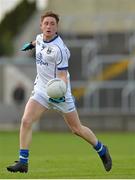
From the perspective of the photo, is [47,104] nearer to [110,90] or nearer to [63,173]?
[63,173]

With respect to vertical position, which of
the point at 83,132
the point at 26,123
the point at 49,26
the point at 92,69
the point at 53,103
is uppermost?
the point at 49,26

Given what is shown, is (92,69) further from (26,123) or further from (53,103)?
(26,123)

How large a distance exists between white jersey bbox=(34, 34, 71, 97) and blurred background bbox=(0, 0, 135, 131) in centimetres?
2264

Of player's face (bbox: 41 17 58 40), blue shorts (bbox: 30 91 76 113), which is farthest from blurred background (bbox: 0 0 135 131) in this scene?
player's face (bbox: 41 17 58 40)

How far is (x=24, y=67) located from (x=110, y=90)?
5.54 meters

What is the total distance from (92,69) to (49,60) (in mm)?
27887

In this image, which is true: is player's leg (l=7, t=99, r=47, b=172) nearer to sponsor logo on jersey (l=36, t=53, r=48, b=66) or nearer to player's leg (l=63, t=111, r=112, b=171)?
player's leg (l=63, t=111, r=112, b=171)

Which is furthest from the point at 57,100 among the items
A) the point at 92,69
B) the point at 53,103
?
the point at 92,69

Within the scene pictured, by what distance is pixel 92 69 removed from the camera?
42.1 metres

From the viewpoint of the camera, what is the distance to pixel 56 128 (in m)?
37.4

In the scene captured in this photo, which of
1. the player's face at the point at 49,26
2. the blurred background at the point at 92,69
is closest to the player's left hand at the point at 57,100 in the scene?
the player's face at the point at 49,26

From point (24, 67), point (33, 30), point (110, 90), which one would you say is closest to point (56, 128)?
point (110, 90)

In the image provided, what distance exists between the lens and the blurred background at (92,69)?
3769cm

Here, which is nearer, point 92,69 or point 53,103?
point 53,103
